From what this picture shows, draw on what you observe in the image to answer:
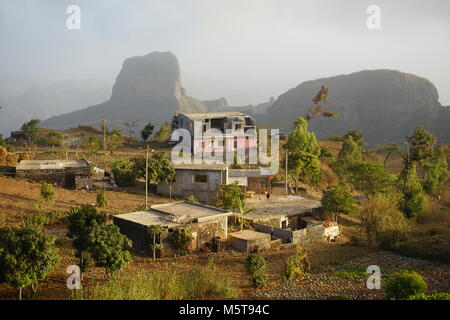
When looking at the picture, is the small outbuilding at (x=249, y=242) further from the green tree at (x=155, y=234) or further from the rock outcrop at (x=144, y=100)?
the rock outcrop at (x=144, y=100)

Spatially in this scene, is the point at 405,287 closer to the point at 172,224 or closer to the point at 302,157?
the point at 172,224

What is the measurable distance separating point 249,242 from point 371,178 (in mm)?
18160

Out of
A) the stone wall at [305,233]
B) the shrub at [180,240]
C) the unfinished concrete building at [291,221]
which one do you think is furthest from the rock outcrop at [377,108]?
the shrub at [180,240]

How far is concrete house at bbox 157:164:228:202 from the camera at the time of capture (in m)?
32.2

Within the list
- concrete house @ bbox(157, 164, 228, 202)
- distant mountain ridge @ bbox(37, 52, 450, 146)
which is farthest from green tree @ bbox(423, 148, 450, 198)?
distant mountain ridge @ bbox(37, 52, 450, 146)

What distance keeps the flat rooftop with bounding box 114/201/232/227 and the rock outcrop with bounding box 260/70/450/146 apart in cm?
9648

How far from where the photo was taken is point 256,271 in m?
16.6

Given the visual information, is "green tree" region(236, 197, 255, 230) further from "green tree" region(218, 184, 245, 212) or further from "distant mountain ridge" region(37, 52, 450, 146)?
"distant mountain ridge" region(37, 52, 450, 146)

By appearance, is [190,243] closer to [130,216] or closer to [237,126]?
[130,216]

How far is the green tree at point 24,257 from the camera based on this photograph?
43.5 ft

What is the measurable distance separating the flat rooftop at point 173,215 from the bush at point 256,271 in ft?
18.1

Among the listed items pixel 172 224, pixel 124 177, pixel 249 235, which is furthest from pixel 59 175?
pixel 249 235
